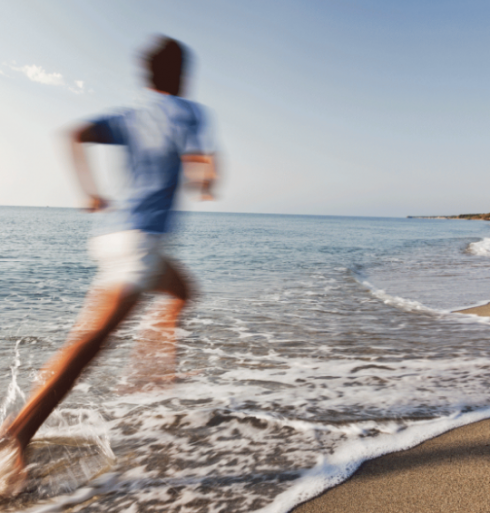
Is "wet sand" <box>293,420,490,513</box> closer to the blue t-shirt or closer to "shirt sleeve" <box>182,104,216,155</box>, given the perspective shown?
the blue t-shirt

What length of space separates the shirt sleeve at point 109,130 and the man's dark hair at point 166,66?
349 mm

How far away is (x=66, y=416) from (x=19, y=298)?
3.94 meters

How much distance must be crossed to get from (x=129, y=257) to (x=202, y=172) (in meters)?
0.54

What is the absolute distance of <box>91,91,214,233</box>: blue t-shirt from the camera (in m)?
1.65

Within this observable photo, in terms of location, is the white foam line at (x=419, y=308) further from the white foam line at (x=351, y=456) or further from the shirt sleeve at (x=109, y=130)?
the shirt sleeve at (x=109, y=130)

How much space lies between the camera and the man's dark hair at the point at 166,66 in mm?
1864

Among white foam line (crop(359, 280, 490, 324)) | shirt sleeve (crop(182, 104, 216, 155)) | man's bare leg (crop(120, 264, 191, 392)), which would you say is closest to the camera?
shirt sleeve (crop(182, 104, 216, 155))

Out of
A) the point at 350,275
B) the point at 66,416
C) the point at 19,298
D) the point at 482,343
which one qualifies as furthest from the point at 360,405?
the point at 350,275

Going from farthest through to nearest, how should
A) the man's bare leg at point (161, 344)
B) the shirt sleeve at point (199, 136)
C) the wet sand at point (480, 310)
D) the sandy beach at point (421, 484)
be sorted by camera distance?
1. the wet sand at point (480, 310)
2. the man's bare leg at point (161, 344)
3. the shirt sleeve at point (199, 136)
4. the sandy beach at point (421, 484)

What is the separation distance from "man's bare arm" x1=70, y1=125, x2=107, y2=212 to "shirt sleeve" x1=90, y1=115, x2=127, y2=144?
20 mm

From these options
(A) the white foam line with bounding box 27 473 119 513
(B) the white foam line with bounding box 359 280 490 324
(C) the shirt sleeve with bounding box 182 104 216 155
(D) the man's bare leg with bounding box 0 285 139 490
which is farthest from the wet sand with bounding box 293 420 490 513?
(B) the white foam line with bounding box 359 280 490 324

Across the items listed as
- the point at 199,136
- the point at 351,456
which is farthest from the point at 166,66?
the point at 351,456

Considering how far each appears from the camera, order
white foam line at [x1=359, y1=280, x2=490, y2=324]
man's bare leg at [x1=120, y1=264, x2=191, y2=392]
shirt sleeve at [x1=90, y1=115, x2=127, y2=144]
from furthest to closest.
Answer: white foam line at [x1=359, y1=280, x2=490, y2=324] → man's bare leg at [x1=120, y1=264, x2=191, y2=392] → shirt sleeve at [x1=90, y1=115, x2=127, y2=144]

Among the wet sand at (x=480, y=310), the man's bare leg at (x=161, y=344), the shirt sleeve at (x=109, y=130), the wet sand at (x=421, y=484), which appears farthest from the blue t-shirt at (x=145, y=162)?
the wet sand at (x=480, y=310)
